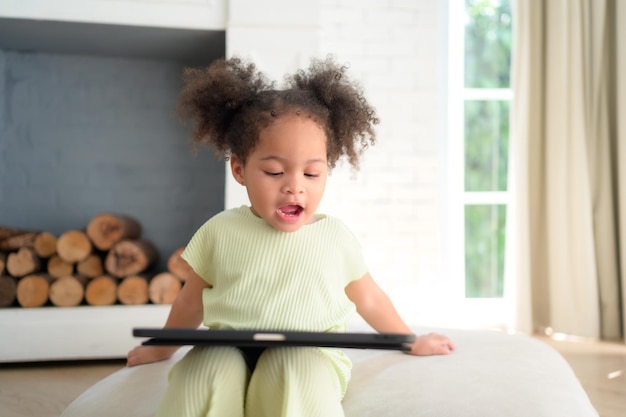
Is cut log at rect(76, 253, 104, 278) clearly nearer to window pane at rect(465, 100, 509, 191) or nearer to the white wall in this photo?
the white wall

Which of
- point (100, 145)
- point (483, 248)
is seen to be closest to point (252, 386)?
point (100, 145)

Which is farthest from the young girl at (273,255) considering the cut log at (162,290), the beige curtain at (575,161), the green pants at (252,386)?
the beige curtain at (575,161)

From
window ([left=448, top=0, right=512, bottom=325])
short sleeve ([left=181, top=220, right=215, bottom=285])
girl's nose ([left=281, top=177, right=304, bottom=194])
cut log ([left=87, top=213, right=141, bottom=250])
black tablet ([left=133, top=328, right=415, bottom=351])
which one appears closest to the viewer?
black tablet ([left=133, top=328, right=415, bottom=351])

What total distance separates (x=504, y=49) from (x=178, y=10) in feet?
5.84

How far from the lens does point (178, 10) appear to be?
8.03 ft

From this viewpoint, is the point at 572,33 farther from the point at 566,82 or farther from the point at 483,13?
the point at 483,13

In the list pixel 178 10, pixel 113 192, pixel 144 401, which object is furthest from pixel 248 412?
pixel 113 192

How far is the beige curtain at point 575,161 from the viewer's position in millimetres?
3000

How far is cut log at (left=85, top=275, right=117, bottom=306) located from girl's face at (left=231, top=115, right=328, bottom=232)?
4.99 feet

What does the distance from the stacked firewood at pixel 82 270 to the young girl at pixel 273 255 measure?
126 cm

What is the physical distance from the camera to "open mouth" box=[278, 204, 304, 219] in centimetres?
117

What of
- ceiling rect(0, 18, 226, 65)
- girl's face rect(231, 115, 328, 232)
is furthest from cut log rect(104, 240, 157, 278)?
girl's face rect(231, 115, 328, 232)

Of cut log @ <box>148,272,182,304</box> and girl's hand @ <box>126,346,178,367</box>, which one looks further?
cut log @ <box>148,272,182,304</box>

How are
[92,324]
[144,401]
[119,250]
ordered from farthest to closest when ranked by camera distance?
[119,250] < [92,324] < [144,401]
